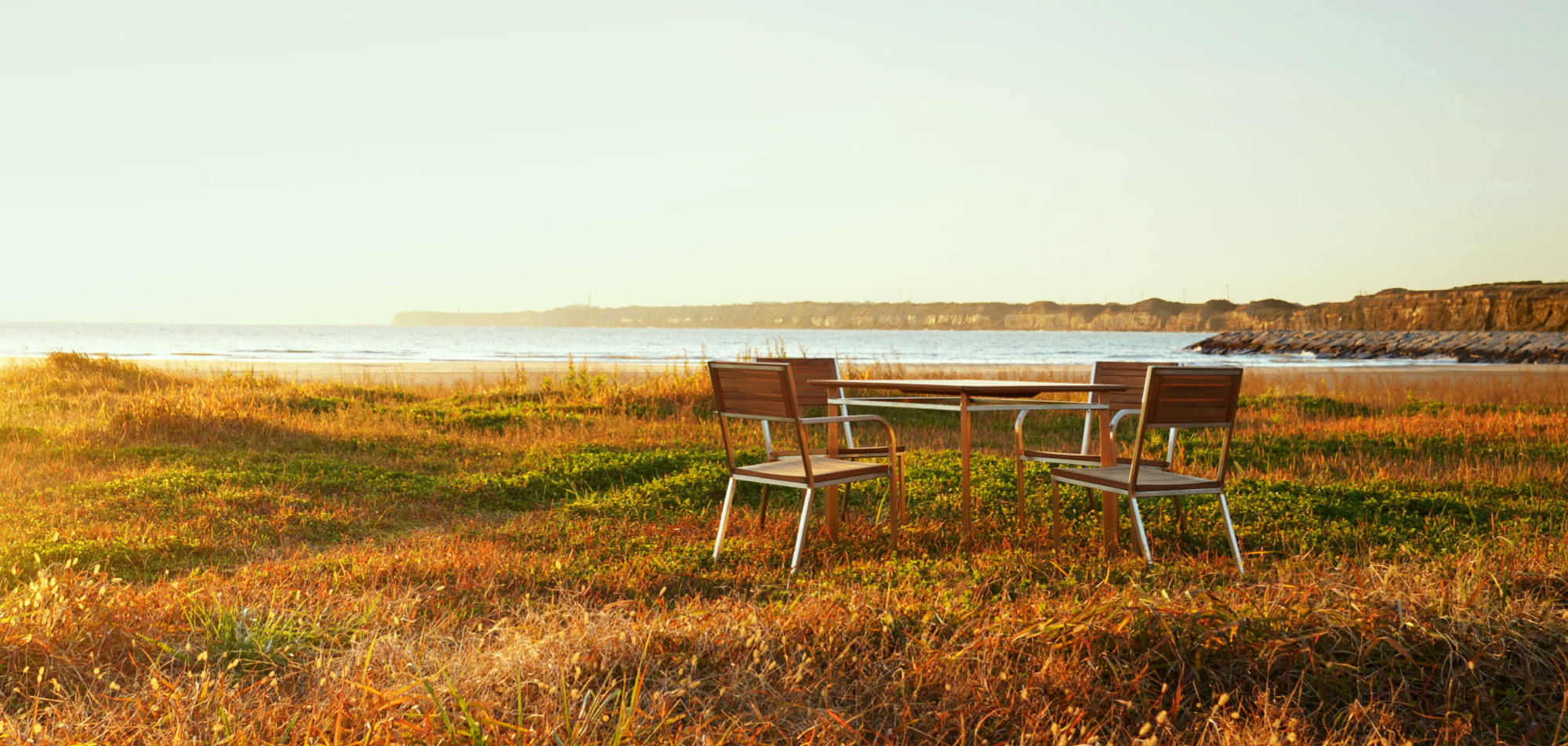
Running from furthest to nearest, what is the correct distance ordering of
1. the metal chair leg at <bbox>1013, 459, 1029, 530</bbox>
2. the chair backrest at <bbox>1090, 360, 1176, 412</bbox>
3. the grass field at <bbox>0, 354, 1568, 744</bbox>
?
the chair backrest at <bbox>1090, 360, 1176, 412</bbox>, the metal chair leg at <bbox>1013, 459, 1029, 530</bbox>, the grass field at <bbox>0, 354, 1568, 744</bbox>

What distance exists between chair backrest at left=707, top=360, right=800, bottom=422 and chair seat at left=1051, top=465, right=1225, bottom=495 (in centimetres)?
143

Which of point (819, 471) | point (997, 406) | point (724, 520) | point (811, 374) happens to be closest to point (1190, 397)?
point (997, 406)

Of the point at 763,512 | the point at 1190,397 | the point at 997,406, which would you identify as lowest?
the point at 763,512

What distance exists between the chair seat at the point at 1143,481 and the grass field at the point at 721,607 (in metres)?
0.36

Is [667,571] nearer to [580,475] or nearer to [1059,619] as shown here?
[1059,619]

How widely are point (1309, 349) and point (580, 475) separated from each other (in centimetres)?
6212

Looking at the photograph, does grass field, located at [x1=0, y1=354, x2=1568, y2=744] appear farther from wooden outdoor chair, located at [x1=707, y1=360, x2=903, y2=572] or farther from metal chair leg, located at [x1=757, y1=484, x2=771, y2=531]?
wooden outdoor chair, located at [x1=707, y1=360, x2=903, y2=572]

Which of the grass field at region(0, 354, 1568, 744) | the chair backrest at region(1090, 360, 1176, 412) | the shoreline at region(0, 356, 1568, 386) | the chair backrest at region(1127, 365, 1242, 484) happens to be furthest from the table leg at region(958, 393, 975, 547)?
the shoreline at region(0, 356, 1568, 386)

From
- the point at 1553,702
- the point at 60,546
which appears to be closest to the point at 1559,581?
the point at 1553,702

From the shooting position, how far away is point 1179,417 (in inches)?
171

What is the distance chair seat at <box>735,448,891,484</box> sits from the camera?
14.9 feet

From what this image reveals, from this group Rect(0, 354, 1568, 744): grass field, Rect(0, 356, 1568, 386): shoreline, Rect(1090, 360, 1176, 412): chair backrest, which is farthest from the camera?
Rect(0, 356, 1568, 386): shoreline

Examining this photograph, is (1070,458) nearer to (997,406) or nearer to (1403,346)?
(997,406)

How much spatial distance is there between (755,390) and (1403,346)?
5942 cm
